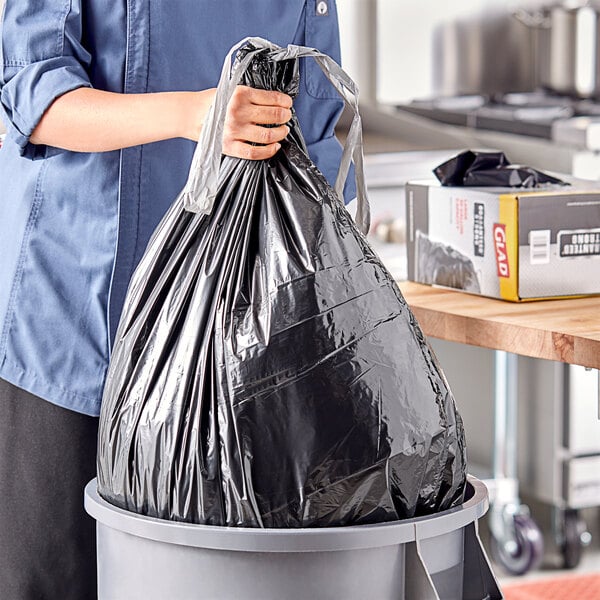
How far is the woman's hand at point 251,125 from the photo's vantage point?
107 cm

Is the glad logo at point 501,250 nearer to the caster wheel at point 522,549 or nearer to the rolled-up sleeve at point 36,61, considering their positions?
the rolled-up sleeve at point 36,61

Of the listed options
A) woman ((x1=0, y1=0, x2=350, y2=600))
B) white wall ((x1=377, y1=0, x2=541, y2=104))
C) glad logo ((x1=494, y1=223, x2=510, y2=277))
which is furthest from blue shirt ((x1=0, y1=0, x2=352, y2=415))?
white wall ((x1=377, y1=0, x2=541, y2=104))

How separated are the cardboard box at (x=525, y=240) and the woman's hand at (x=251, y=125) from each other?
437 millimetres

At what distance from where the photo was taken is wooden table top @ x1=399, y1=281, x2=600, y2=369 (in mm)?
1253

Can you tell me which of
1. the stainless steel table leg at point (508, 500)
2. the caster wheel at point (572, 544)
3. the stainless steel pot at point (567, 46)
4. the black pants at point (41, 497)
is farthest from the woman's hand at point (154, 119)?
the stainless steel pot at point (567, 46)

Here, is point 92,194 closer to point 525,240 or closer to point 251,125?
point 251,125

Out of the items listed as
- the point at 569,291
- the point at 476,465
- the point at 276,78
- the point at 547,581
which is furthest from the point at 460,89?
the point at 276,78

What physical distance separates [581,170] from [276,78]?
2.01 m

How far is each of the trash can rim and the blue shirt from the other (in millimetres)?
331

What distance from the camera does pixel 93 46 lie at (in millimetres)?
1334

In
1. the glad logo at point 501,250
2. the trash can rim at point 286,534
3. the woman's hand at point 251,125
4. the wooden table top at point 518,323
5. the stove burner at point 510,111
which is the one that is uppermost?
the woman's hand at point 251,125

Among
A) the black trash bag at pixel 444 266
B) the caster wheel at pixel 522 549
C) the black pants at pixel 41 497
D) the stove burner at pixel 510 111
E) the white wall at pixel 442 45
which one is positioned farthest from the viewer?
the white wall at pixel 442 45

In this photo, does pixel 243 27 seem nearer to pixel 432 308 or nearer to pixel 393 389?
pixel 432 308

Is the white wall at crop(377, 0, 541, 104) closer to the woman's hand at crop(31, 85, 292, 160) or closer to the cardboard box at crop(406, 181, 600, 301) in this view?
the cardboard box at crop(406, 181, 600, 301)
